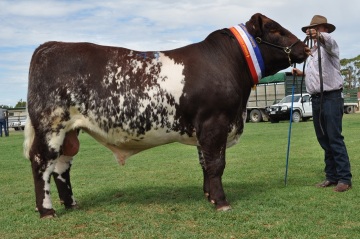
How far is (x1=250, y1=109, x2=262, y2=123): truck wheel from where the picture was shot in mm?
33062

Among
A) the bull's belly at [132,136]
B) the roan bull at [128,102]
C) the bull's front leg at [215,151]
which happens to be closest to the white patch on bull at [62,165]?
the roan bull at [128,102]

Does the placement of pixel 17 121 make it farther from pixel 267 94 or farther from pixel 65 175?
pixel 65 175

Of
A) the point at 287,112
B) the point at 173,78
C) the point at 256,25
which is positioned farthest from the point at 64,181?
the point at 287,112

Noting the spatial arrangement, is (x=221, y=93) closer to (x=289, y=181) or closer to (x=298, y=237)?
(x=298, y=237)

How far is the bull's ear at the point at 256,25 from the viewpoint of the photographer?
18.9 feet

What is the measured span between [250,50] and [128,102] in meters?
1.69

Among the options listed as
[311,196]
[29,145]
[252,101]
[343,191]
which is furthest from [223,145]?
[252,101]

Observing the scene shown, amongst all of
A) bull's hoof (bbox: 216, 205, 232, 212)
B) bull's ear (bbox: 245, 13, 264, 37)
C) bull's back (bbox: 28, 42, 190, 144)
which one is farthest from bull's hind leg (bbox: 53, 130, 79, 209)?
bull's ear (bbox: 245, 13, 264, 37)

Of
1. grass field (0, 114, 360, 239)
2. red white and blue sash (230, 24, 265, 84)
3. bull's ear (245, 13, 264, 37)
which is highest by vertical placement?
bull's ear (245, 13, 264, 37)

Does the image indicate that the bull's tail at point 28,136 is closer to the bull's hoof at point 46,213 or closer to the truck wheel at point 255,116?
the bull's hoof at point 46,213

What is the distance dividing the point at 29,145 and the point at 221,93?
2444 millimetres

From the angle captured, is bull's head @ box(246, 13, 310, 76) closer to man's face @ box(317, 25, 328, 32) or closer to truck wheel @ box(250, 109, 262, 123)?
man's face @ box(317, 25, 328, 32)

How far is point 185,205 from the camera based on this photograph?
5.78 metres

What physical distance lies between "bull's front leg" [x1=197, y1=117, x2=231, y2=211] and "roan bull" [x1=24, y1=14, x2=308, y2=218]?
0.01 meters
